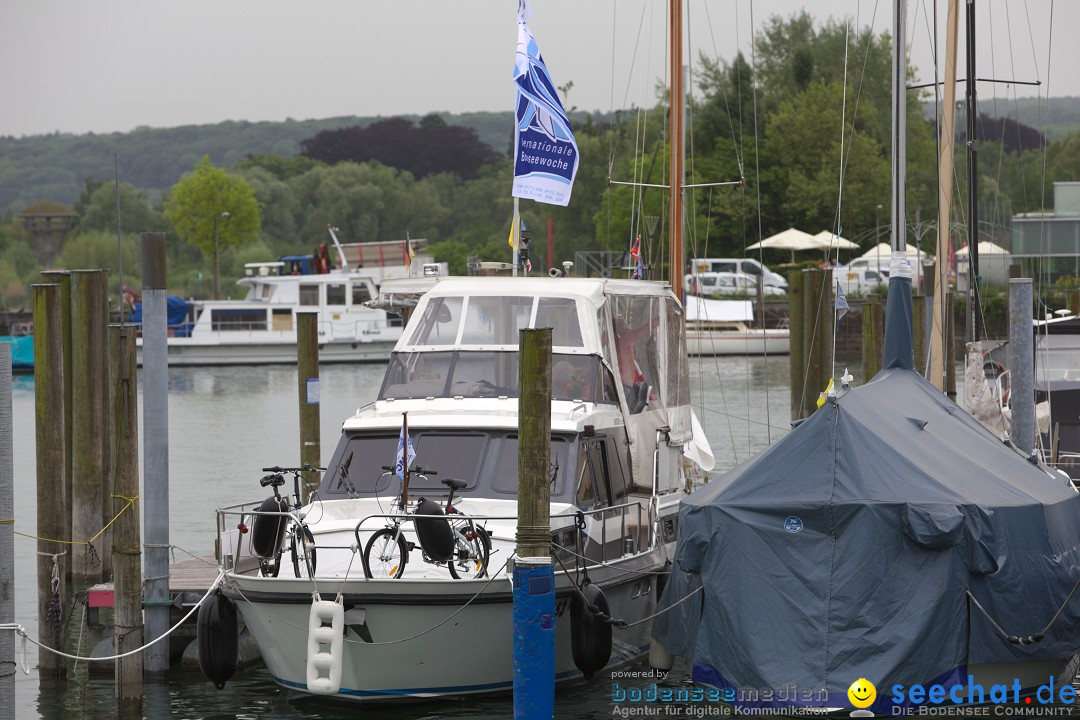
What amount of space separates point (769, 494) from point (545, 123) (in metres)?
6.59

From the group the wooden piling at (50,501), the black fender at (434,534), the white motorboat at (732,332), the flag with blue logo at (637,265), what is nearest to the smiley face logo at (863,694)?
the black fender at (434,534)

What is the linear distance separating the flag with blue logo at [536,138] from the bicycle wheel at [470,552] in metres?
5.41

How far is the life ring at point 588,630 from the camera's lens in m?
13.0

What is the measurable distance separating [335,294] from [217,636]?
159 ft

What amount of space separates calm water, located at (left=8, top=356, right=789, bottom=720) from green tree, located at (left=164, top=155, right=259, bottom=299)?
98.7 feet

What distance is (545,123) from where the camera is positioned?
17.0 metres

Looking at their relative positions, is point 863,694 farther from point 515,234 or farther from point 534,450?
point 515,234

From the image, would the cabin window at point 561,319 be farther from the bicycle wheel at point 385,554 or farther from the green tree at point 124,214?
the green tree at point 124,214

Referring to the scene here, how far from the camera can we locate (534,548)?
36.9 feet

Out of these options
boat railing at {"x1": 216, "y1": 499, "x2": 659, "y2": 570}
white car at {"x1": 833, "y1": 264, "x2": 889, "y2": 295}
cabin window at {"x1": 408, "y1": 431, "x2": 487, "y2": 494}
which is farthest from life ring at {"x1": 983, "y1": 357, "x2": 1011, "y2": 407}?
white car at {"x1": 833, "y1": 264, "x2": 889, "y2": 295}

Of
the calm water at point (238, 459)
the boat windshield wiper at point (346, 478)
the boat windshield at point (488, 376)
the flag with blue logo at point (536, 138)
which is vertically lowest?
the calm water at point (238, 459)

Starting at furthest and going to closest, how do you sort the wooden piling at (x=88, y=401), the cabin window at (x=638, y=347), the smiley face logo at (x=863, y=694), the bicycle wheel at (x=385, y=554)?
the cabin window at (x=638, y=347) < the wooden piling at (x=88, y=401) < the bicycle wheel at (x=385, y=554) < the smiley face logo at (x=863, y=694)

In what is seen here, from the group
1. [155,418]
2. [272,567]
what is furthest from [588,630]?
[155,418]

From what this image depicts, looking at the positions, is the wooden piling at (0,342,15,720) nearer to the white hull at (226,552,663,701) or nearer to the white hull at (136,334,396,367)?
the white hull at (226,552,663,701)
